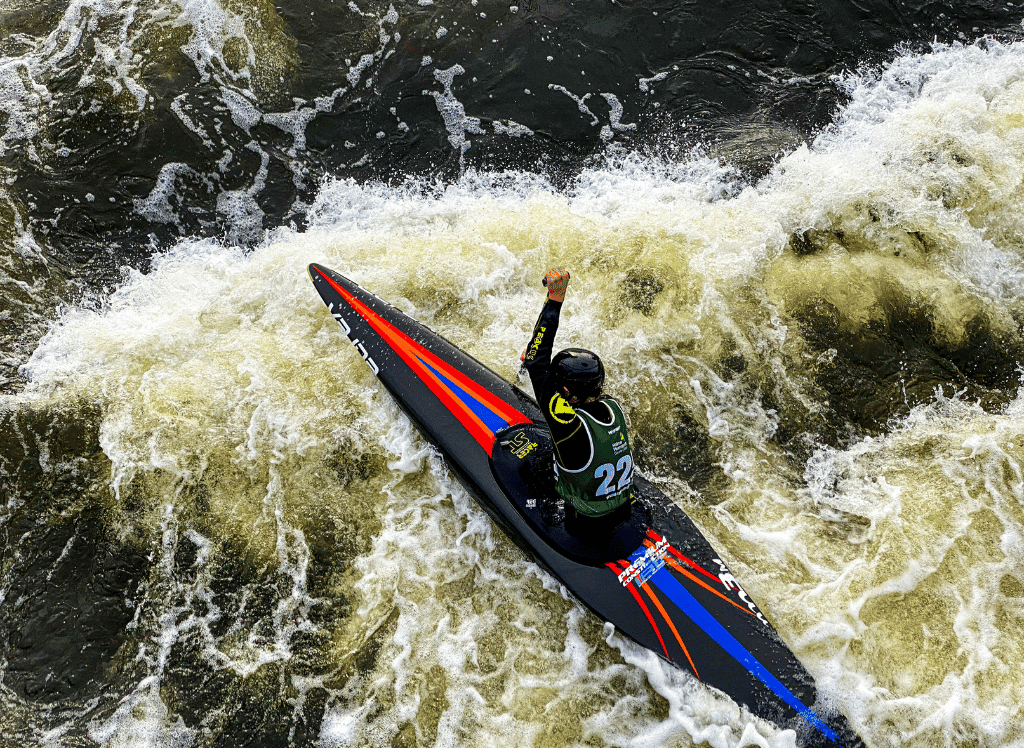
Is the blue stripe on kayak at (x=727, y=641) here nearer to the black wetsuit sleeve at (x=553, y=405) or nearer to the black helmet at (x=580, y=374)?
the black wetsuit sleeve at (x=553, y=405)

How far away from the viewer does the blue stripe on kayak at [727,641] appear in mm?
3609

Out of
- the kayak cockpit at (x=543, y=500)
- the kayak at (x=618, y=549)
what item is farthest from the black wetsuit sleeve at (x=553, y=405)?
the kayak at (x=618, y=549)

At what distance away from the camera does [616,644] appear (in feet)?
13.7

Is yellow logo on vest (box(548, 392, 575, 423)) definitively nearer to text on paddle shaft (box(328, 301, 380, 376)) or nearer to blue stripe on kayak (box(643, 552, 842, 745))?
blue stripe on kayak (box(643, 552, 842, 745))

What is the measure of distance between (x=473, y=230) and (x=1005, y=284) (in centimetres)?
518

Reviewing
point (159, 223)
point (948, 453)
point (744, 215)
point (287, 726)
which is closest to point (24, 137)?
point (159, 223)

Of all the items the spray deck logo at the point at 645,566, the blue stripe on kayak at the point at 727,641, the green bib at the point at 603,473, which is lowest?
the blue stripe on kayak at the point at 727,641

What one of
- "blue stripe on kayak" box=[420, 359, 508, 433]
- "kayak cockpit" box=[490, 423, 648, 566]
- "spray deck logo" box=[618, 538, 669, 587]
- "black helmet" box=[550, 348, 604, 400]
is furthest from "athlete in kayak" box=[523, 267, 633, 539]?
"blue stripe on kayak" box=[420, 359, 508, 433]

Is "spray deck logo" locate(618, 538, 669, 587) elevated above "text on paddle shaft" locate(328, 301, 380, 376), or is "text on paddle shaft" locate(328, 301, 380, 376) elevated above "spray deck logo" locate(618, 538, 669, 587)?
"text on paddle shaft" locate(328, 301, 380, 376)

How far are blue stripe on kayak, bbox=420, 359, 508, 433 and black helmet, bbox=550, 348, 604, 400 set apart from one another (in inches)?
68.2

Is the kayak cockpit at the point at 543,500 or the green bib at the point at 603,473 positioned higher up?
the green bib at the point at 603,473

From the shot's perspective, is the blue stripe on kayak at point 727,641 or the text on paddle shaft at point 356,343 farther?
the text on paddle shaft at point 356,343

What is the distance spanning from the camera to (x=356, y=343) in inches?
221

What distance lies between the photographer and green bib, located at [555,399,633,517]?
11.4ft
